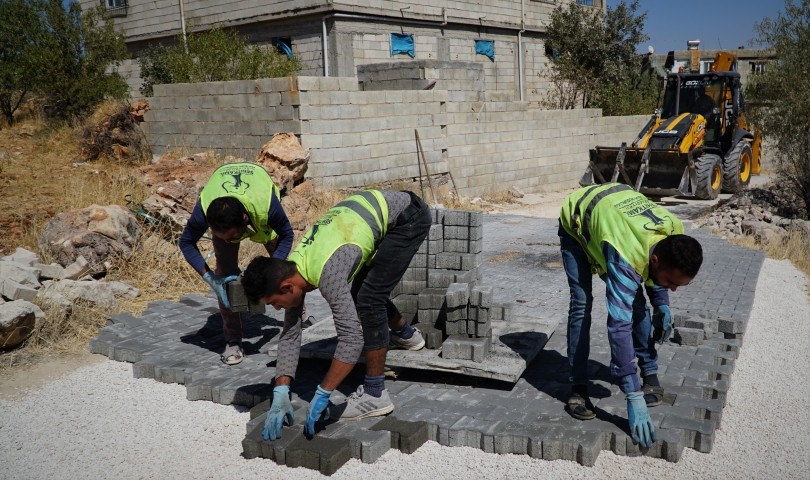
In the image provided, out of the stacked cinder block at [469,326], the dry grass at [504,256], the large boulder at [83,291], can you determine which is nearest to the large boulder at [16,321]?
the large boulder at [83,291]

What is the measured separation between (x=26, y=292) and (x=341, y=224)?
11.8ft

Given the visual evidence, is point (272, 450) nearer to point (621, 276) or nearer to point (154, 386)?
point (154, 386)

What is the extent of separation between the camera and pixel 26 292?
5.56 meters

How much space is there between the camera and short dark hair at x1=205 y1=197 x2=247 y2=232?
409cm

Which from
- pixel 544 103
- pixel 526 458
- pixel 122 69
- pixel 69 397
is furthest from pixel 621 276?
pixel 122 69

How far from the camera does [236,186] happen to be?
446cm

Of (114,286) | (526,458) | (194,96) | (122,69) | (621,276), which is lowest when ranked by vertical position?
(526,458)

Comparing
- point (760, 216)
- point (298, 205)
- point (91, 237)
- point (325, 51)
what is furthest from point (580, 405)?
point (325, 51)

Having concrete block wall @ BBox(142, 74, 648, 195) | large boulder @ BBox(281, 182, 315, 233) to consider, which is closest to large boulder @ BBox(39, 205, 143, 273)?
large boulder @ BBox(281, 182, 315, 233)

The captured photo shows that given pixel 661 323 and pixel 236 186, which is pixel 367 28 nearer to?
pixel 236 186

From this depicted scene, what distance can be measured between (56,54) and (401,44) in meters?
7.97

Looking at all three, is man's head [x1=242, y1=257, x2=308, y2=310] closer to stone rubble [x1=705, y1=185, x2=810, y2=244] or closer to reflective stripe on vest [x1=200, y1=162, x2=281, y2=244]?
reflective stripe on vest [x1=200, y1=162, x2=281, y2=244]

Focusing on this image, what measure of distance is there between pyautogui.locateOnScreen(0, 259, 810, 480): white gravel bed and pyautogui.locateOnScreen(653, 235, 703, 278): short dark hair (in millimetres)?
1040

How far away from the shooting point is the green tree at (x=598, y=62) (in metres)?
20.1
